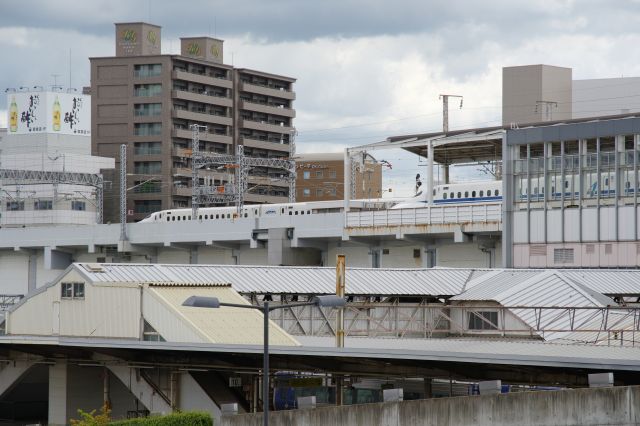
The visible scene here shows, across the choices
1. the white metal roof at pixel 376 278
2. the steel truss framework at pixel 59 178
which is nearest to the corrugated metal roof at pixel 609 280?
the white metal roof at pixel 376 278

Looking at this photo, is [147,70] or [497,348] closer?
[497,348]

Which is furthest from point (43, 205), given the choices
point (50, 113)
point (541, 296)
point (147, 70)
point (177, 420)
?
point (177, 420)

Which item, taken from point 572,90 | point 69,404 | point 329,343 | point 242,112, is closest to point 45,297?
point 69,404

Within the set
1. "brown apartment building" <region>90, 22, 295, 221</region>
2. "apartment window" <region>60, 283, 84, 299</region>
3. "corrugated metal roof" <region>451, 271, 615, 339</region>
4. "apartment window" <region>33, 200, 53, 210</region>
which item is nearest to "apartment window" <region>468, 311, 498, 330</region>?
"corrugated metal roof" <region>451, 271, 615, 339</region>

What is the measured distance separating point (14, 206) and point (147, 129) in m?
25.8

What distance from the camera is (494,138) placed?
78688 mm

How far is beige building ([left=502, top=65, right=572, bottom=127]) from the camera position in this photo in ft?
414

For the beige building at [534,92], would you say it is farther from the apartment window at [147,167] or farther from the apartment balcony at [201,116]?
the apartment window at [147,167]

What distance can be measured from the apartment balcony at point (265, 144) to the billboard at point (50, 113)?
2921 centimetres

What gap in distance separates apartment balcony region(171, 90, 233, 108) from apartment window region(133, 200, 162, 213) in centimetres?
1339

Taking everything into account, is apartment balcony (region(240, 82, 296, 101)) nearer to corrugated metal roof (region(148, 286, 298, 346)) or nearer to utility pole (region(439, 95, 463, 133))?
utility pole (region(439, 95, 463, 133))

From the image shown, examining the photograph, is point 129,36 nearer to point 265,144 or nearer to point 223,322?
point 265,144

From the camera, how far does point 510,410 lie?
34.2m

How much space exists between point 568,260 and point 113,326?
28.6 m
